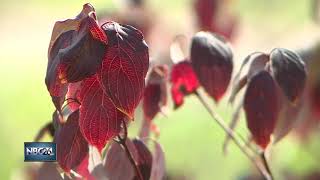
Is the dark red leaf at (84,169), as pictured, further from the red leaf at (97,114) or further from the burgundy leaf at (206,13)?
the burgundy leaf at (206,13)

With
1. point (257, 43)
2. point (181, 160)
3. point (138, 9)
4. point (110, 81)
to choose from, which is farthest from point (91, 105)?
point (257, 43)

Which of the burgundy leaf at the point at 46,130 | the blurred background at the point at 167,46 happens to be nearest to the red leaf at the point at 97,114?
the burgundy leaf at the point at 46,130

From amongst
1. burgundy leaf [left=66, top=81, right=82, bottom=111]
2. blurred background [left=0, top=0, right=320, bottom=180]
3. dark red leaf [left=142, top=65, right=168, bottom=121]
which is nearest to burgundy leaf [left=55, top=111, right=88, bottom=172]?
burgundy leaf [left=66, top=81, right=82, bottom=111]

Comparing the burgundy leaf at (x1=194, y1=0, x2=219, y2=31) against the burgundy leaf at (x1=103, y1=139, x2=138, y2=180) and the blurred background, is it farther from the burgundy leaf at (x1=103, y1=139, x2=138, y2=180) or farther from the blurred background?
the burgundy leaf at (x1=103, y1=139, x2=138, y2=180)

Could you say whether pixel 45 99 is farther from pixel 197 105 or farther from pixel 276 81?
pixel 276 81

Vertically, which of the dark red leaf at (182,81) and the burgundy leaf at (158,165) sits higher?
the dark red leaf at (182,81)

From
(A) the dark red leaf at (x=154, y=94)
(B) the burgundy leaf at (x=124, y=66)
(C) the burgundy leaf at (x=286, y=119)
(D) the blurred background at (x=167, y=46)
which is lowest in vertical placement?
(D) the blurred background at (x=167, y=46)
